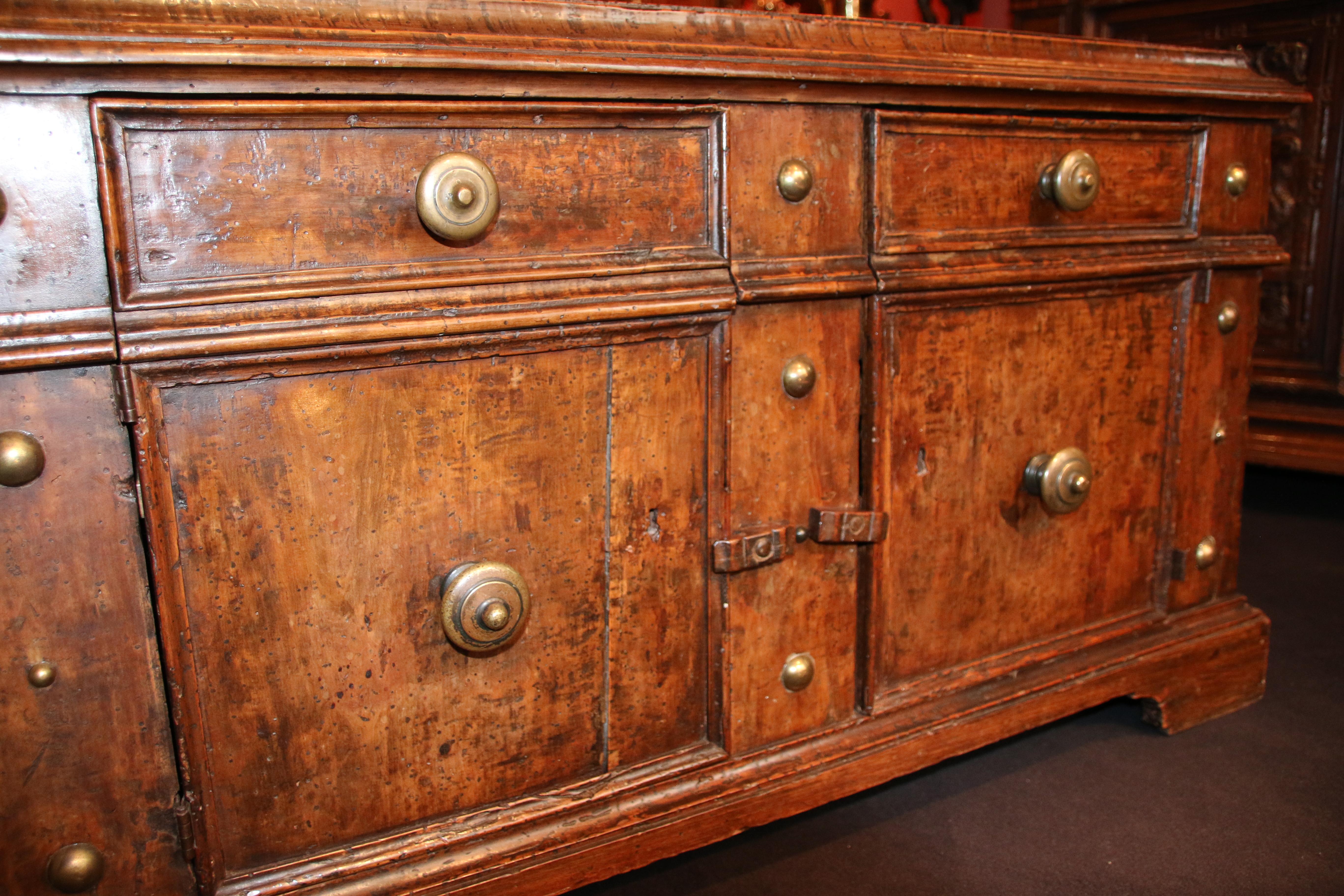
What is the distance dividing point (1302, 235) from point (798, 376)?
2.05 metres

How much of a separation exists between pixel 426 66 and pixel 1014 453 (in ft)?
2.81

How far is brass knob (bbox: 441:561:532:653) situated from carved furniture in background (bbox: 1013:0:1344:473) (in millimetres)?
2143

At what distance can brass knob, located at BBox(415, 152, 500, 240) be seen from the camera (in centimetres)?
92

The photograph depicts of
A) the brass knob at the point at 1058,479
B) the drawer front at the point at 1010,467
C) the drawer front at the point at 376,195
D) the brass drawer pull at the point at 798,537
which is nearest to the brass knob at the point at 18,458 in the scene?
the drawer front at the point at 376,195

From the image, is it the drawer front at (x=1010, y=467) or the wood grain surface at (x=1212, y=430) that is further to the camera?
the wood grain surface at (x=1212, y=430)

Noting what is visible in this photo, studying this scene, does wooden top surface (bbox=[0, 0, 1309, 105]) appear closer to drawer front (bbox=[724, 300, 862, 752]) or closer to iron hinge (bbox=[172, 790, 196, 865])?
drawer front (bbox=[724, 300, 862, 752])

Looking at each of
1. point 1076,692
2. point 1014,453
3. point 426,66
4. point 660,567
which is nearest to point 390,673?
point 660,567

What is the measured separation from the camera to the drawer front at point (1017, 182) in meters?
1.18

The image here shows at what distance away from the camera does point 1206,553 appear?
1.55 metres

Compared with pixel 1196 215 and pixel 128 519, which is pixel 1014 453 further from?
pixel 128 519

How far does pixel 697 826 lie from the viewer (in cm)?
116

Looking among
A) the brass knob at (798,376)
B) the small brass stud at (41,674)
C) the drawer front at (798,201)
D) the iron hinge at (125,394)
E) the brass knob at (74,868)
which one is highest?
the drawer front at (798,201)

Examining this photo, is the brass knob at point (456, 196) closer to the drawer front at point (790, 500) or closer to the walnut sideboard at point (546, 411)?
the walnut sideboard at point (546, 411)

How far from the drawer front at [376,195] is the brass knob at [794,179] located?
0.08 metres
